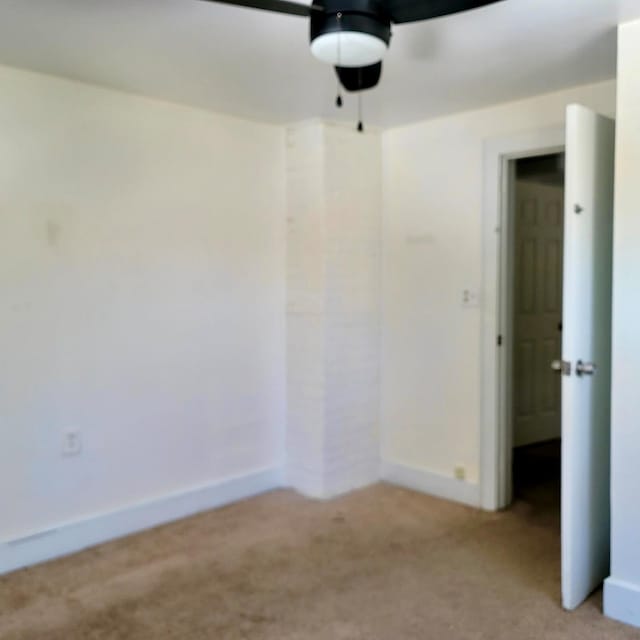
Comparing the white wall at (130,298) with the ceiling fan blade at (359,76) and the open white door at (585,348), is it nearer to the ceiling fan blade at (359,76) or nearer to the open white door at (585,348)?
the ceiling fan blade at (359,76)

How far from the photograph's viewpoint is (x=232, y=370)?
3695 millimetres

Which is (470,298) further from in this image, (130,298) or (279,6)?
(279,6)

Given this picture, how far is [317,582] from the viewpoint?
2.71 metres

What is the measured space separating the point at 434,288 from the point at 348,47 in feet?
7.17

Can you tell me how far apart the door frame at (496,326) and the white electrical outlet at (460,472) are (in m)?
0.11

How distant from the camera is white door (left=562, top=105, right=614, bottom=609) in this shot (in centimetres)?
237

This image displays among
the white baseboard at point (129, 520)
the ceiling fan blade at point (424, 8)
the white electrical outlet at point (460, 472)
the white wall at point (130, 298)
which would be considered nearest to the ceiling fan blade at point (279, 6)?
the ceiling fan blade at point (424, 8)

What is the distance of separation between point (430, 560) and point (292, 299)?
1.71m

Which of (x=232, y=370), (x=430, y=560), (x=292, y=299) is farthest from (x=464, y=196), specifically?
(x=430, y=560)

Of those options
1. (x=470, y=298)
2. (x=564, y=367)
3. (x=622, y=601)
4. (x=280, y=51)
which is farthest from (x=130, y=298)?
(x=622, y=601)

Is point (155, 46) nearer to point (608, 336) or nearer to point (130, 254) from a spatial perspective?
point (130, 254)

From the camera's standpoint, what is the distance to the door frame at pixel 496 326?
3.48 m

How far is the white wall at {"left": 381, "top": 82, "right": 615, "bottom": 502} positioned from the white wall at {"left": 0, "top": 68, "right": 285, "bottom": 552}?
71 cm

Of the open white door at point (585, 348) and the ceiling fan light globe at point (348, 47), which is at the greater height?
the ceiling fan light globe at point (348, 47)
